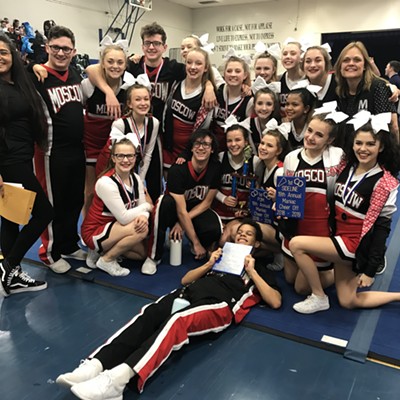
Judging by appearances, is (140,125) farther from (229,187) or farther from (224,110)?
(229,187)

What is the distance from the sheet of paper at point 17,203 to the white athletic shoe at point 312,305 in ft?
6.37

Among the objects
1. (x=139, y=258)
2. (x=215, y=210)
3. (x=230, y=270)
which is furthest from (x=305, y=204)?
(x=139, y=258)

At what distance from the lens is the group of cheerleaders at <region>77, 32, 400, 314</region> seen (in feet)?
8.48

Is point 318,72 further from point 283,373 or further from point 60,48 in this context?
point 283,373

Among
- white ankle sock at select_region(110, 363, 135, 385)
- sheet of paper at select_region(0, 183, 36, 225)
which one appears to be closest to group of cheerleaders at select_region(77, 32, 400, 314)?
sheet of paper at select_region(0, 183, 36, 225)

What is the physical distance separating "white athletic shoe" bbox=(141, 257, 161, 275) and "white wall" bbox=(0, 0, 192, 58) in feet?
27.2

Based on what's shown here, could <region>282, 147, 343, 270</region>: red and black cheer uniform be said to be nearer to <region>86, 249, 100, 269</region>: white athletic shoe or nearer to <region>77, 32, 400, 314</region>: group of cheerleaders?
<region>77, 32, 400, 314</region>: group of cheerleaders

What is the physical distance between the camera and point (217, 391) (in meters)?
1.98

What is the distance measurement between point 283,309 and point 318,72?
2052 millimetres

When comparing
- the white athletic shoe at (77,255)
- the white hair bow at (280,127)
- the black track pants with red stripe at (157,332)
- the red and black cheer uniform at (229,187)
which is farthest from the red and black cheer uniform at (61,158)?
the white hair bow at (280,127)

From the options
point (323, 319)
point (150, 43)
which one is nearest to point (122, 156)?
point (150, 43)

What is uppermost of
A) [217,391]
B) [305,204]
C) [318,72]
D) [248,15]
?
[248,15]

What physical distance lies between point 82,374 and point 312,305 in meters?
1.59

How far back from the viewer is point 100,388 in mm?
1777
